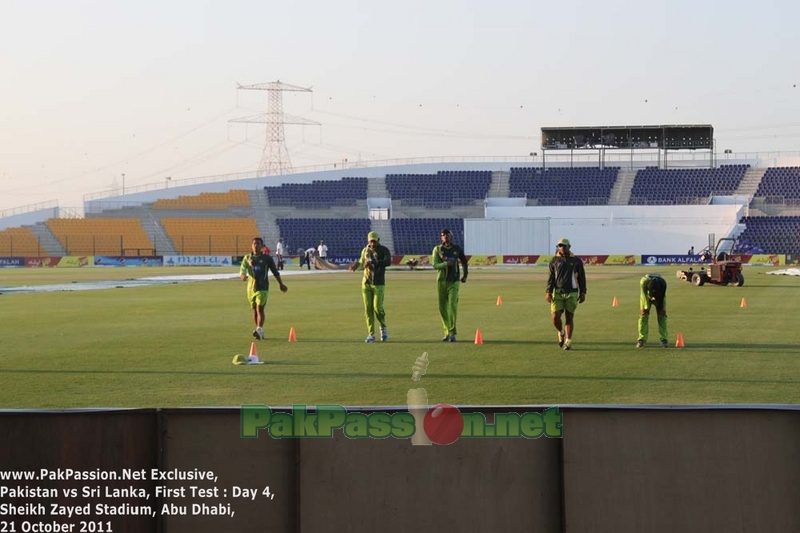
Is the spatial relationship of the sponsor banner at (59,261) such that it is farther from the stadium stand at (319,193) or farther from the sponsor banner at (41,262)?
the stadium stand at (319,193)

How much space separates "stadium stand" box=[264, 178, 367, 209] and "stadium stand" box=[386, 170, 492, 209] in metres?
3.13

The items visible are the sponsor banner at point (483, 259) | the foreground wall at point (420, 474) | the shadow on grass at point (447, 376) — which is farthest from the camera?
the sponsor banner at point (483, 259)

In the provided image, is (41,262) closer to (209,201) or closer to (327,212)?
(209,201)

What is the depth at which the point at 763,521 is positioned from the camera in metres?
6.57

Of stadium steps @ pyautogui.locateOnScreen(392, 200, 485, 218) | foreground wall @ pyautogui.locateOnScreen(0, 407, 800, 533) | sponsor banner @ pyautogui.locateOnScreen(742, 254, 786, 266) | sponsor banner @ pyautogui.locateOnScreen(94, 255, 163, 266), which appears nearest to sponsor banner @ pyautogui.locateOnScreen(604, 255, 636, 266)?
sponsor banner @ pyautogui.locateOnScreen(742, 254, 786, 266)

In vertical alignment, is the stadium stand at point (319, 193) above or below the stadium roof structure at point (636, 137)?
below

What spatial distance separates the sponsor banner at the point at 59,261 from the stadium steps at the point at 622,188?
4349cm

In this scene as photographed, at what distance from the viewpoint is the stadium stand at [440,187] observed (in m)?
94.3

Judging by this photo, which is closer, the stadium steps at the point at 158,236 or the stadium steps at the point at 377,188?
the stadium steps at the point at 158,236

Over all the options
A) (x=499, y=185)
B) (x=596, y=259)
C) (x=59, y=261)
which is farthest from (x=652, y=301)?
(x=499, y=185)

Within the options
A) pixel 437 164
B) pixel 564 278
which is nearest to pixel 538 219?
pixel 437 164

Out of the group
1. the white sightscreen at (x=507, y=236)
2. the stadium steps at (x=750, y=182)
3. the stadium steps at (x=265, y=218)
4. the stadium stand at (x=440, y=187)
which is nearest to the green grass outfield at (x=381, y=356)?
the white sightscreen at (x=507, y=236)

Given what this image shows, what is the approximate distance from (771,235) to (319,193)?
132 ft

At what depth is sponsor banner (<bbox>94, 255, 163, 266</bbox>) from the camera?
3231 inches
